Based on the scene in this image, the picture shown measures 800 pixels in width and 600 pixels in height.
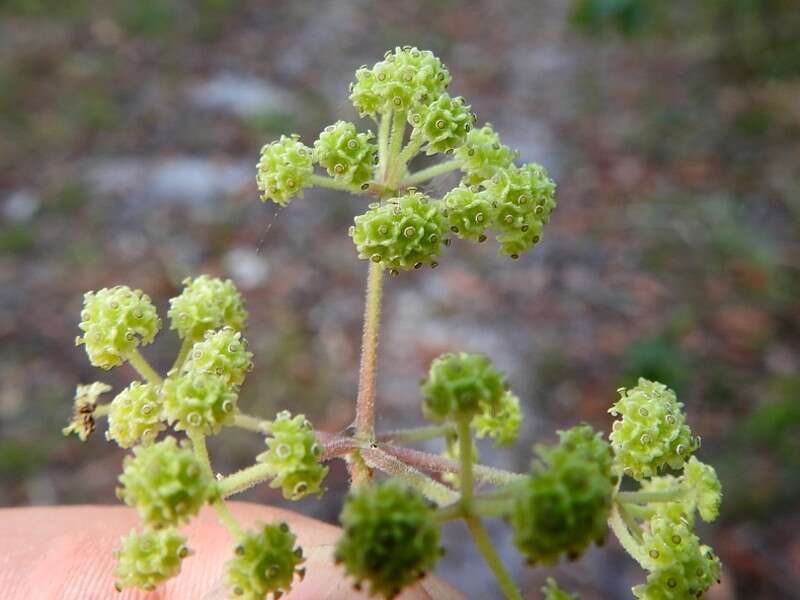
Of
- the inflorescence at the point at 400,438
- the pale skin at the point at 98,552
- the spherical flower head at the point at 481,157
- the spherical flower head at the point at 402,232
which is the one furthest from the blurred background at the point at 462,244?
the spherical flower head at the point at 402,232

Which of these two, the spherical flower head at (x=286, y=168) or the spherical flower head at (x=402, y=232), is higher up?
the spherical flower head at (x=286, y=168)

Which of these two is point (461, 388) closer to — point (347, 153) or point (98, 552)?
point (347, 153)

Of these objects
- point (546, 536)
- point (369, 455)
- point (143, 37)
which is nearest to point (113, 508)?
point (369, 455)

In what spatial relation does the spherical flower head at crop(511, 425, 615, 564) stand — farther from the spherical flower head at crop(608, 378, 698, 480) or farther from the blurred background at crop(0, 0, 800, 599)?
the blurred background at crop(0, 0, 800, 599)

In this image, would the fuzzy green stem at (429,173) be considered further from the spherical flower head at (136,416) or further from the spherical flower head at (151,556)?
the spherical flower head at (151,556)

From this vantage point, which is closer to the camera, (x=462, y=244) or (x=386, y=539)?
(x=386, y=539)

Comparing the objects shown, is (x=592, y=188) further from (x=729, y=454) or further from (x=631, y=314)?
(x=729, y=454)

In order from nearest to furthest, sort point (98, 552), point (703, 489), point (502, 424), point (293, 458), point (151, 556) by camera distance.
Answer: point (293, 458), point (151, 556), point (703, 489), point (502, 424), point (98, 552)

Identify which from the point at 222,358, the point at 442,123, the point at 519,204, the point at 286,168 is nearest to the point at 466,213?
the point at 519,204
